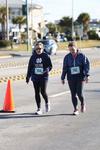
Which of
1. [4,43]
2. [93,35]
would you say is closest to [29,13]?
[93,35]

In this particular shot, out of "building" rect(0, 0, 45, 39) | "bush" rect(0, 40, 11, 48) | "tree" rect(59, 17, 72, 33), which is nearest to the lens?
"bush" rect(0, 40, 11, 48)

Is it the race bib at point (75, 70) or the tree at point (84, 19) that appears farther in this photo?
the tree at point (84, 19)

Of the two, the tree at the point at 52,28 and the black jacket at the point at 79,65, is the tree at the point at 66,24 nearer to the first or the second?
the tree at the point at 52,28

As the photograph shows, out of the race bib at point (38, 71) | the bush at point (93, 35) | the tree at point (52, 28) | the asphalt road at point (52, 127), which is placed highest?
the race bib at point (38, 71)

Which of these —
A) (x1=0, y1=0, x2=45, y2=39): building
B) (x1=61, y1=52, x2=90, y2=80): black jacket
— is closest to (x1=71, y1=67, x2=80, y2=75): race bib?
(x1=61, y1=52, x2=90, y2=80): black jacket

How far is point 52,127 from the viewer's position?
1135 centimetres

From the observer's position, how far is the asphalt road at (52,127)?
9.61 meters

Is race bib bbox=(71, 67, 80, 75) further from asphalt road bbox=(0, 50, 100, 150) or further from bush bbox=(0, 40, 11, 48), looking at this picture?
bush bbox=(0, 40, 11, 48)

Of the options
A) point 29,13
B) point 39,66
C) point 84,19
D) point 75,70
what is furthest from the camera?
point 29,13

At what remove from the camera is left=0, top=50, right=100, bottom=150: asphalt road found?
961 centimetres

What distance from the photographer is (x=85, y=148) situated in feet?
30.5

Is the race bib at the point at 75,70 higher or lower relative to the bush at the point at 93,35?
higher

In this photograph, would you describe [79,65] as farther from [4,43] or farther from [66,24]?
[66,24]

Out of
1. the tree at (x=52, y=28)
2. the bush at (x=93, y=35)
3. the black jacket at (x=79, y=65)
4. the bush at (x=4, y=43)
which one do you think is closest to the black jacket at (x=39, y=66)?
the black jacket at (x=79, y=65)
